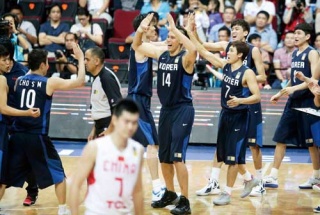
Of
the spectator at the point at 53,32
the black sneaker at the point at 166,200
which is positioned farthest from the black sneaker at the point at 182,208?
the spectator at the point at 53,32

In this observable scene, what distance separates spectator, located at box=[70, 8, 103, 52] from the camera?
1584 cm

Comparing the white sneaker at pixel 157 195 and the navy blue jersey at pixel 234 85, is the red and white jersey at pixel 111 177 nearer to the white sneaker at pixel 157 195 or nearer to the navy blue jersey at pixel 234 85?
the white sneaker at pixel 157 195

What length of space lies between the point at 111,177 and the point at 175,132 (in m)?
3.41

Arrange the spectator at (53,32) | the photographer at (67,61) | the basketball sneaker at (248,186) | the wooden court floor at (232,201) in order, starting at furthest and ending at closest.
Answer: the spectator at (53,32)
the photographer at (67,61)
the basketball sneaker at (248,186)
the wooden court floor at (232,201)

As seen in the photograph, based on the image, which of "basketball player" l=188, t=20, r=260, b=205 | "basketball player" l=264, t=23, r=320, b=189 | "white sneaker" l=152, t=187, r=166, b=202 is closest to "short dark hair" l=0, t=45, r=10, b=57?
"basketball player" l=188, t=20, r=260, b=205

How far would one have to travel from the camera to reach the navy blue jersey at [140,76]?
10.3m

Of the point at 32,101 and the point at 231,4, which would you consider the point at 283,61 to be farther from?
the point at 32,101

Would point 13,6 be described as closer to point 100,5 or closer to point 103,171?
point 100,5

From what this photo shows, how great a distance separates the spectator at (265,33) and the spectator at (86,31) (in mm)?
3220

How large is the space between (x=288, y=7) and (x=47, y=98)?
8630mm

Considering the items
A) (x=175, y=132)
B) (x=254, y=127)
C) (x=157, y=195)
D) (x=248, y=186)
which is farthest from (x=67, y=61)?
(x=175, y=132)

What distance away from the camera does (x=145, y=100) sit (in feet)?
34.2

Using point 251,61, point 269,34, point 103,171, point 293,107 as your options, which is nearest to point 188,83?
point 251,61

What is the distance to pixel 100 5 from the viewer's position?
1731 centimetres
